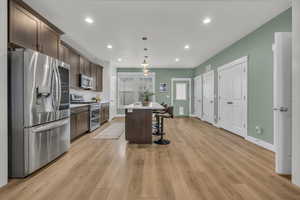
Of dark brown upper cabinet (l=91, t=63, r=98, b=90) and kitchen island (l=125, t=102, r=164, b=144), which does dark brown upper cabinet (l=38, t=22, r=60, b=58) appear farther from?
dark brown upper cabinet (l=91, t=63, r=98, b=90)

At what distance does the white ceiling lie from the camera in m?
2.48

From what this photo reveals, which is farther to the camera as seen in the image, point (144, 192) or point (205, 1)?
point (205, 1)

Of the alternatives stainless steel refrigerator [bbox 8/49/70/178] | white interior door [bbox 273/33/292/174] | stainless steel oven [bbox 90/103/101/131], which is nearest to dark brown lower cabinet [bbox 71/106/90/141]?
stainless steel oven [bbox 90/103/101/131]

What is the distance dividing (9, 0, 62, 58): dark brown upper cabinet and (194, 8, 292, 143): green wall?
4564 millimetres

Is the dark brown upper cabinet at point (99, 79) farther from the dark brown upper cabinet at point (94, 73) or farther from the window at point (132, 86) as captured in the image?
the window at point (132, 86)

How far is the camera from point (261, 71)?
3262mm

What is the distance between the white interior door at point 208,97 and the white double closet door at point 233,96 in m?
0.63

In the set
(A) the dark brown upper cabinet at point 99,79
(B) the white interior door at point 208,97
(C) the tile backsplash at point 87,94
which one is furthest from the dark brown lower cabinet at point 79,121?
(B) the white interior door at point 208,97

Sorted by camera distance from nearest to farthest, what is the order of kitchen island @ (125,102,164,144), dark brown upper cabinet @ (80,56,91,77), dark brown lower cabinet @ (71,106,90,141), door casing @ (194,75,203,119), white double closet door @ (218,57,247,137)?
kitchen island @ (125,102,164,144)
dark brown lower cabinet @ (71,106,90,141)
white double closet door @ (218,57,247,137)
dark brown upper cabinet @ (80,56,91,77)
door casing @ (194,75,203,119)

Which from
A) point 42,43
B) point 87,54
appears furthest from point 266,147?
point 87,54

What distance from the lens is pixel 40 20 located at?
2.59 meters
